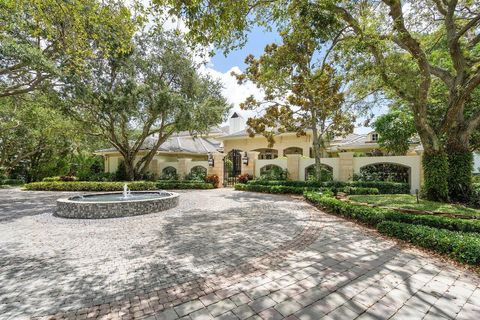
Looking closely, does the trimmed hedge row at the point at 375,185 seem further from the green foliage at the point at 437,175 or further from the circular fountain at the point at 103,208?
the circular fountain at the point at 103,208

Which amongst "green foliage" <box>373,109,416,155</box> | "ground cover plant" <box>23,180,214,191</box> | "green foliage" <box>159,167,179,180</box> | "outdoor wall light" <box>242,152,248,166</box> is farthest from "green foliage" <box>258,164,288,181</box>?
"green foliage" <box>159,167,179,180</box>

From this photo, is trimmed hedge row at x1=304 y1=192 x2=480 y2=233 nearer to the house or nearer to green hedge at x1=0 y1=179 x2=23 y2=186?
the house

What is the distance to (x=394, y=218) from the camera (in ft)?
22.6

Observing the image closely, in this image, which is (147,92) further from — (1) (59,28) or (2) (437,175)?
(2) (437,175)

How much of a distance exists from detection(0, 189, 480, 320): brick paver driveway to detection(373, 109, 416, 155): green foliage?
10395 millimetres

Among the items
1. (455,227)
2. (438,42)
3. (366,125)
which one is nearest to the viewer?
(455,227)

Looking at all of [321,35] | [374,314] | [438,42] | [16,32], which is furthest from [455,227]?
[16,32]

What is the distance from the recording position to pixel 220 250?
17.4ft

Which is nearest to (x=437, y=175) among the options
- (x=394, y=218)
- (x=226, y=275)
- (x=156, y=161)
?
(x=394, y=218)

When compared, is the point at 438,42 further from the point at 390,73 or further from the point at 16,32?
the point at 16,32

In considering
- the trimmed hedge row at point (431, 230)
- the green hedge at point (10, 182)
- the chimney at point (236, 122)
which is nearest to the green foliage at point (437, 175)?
the trimmed hedge row at point (431, 230)

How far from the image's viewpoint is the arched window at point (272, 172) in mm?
Result: 17969

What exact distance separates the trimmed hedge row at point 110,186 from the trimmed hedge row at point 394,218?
11.8 meters

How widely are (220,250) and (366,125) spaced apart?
14.6 metres
